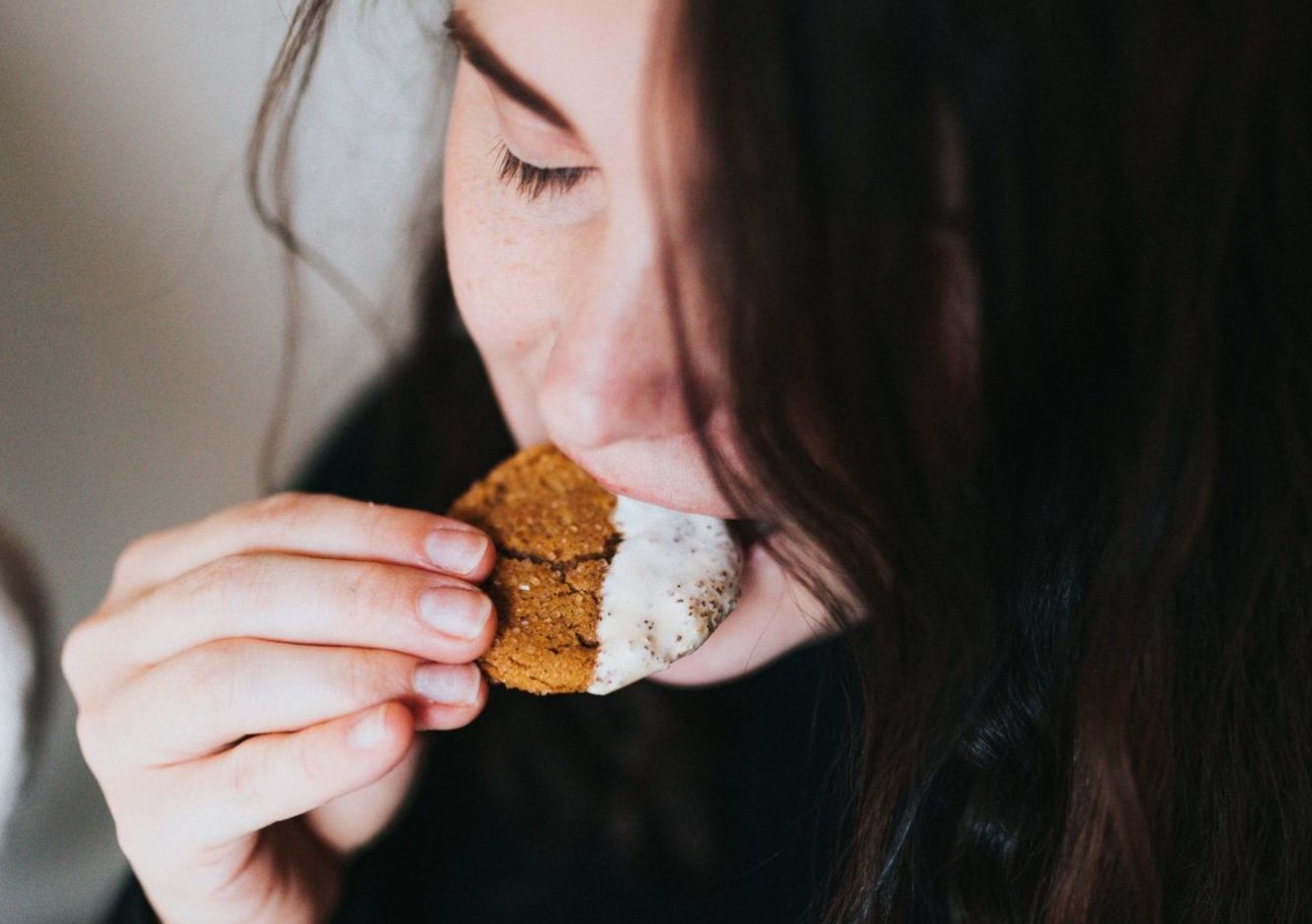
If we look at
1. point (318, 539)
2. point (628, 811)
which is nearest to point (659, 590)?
point (318, 539)

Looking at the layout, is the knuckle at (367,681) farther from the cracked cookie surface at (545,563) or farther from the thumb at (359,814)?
the thumb at (359,814)

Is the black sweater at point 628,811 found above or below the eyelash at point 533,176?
below

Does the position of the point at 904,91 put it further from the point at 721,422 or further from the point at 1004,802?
the point at 1004,802

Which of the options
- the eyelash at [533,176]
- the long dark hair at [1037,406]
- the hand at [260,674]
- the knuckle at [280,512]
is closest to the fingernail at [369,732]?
the hand at [260,674]

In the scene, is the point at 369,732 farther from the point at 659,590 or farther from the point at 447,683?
the point at 659,590

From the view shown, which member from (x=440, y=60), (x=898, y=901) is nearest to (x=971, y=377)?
(x=898, y=901)

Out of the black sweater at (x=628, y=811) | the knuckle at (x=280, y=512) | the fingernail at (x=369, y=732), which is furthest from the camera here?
the black sweater at (x=628, y=811)
